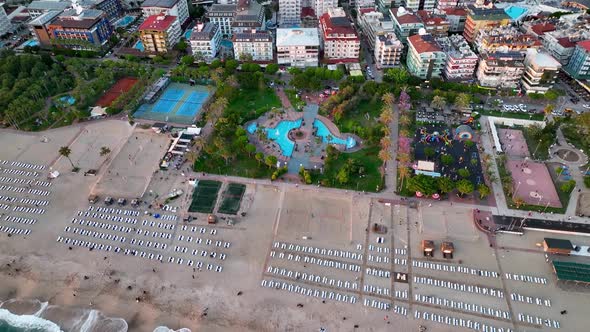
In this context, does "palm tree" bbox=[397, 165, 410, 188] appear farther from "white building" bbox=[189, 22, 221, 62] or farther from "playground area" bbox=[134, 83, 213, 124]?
"white building" bbox=[189, 22, 221, 62]

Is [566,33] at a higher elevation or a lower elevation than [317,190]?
higher

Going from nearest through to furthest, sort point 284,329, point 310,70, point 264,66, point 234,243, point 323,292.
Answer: point 284,329 < point 323,292 < point 234,243 < point 310,70 < point 264,66

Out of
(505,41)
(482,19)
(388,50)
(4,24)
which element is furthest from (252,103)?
(4,24)

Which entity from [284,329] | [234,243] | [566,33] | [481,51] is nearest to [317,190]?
[234,243]

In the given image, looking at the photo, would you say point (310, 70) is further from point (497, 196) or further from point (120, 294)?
point (120, 294)

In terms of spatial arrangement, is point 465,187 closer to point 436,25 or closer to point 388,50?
point 388,50

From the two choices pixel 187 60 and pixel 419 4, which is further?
pixel 419 4
